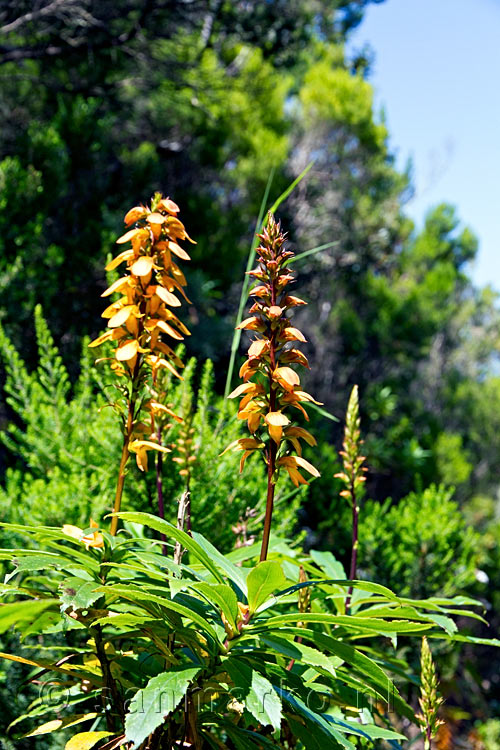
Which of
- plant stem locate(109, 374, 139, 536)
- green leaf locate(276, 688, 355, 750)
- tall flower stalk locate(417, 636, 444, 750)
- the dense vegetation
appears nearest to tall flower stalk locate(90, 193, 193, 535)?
plant stem locate(109, 374, 139, 536)

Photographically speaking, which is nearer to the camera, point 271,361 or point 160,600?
point 160,600

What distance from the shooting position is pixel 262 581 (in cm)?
100

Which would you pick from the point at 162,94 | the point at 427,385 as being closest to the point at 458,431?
the point at 427,385

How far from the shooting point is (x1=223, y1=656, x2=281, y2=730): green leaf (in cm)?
86

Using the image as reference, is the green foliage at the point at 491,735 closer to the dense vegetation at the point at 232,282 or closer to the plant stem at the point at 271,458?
the dense vegetation at the point at 232,282

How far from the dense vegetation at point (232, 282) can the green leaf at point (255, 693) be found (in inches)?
14.4

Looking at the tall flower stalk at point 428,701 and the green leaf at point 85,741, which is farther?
the tall flower stalk at point 428,701

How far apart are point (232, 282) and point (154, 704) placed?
6.45 m

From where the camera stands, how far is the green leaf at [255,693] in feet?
2.82

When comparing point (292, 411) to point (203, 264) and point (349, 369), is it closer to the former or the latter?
point (203, 264)

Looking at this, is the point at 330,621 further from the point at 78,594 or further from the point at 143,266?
the point at 143,266

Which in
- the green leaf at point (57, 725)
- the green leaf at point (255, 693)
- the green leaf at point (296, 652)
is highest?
the green leaf at point (296, 652)

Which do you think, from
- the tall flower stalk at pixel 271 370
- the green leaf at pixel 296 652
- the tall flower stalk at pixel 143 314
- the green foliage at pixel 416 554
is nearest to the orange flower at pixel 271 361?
the tall flower stalk at pixel 271 370

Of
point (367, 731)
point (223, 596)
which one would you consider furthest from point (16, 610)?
point (367, 731)
